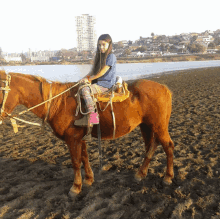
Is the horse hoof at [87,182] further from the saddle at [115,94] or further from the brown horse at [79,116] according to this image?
the saddle at [115,94]

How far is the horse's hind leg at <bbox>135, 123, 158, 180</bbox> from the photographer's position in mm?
4039

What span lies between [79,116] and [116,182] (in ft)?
5.52

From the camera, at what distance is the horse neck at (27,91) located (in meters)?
3.00

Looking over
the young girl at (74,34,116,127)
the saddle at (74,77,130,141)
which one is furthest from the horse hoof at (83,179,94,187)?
the young girl at (74,34,116,127)

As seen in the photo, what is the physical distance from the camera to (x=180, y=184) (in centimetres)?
378

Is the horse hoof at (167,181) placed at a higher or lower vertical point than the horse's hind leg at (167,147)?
lower

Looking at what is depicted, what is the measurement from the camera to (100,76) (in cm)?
347

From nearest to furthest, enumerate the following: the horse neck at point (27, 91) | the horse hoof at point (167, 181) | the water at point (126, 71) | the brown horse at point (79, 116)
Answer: the horse neck at point (27, 91), the brown horse at point (79, 116), the horse hoof at point (167, 181), the water at point (126, 71)

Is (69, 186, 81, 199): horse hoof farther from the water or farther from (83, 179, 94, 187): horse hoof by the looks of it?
the water

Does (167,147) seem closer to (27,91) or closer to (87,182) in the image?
(87,182)

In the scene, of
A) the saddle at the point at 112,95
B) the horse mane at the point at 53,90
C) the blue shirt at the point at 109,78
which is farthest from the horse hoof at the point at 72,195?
the blue shirt at the point at 109,78

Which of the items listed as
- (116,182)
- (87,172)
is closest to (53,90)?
(87,172)

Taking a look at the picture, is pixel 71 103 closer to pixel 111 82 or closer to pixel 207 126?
pixel 111 82

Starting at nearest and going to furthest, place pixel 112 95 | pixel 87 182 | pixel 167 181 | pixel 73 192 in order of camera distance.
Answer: pixel 112 95
pixel 73 192
pixel 167 181
pixel 87 182
